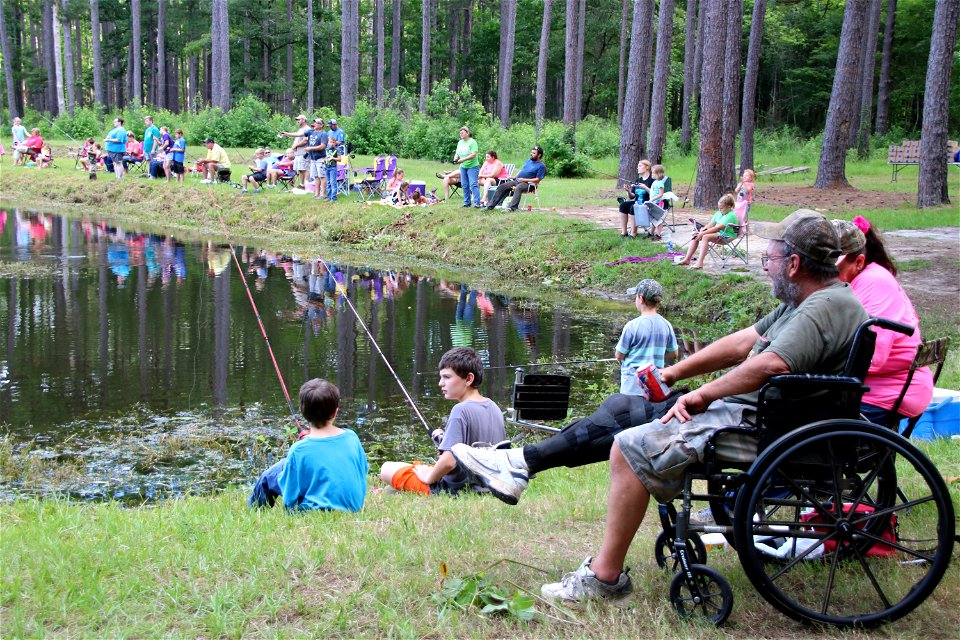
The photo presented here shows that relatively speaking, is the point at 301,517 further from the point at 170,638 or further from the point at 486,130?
the point at 486,130

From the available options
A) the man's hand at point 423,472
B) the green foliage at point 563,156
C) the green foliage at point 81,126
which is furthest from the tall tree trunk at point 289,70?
the man's hand at point 423,472

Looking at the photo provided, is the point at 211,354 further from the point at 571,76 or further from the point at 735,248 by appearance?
the point at 571,76

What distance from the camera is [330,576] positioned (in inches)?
137

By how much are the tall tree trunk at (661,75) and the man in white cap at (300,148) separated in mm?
8283

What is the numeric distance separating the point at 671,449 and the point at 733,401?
1.18ft

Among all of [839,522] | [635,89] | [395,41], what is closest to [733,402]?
[839,522]

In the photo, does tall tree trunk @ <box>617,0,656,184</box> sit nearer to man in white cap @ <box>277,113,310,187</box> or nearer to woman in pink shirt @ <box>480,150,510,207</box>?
woman in pink shirt @ <box>480,150,510,207</box>

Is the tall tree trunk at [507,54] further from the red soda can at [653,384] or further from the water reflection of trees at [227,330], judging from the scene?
the red soda can at [653,384]

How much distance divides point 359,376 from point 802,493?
6880mm

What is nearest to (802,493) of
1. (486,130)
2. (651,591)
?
(651,591)

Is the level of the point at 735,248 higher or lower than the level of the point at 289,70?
Result: lower

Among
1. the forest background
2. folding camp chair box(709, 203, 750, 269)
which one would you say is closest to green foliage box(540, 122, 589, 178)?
the forest background

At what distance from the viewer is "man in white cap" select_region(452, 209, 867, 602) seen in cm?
314

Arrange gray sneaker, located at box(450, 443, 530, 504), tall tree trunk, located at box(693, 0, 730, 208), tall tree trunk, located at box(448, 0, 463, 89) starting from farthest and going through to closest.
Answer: tall tree trunk, located at box(448, 0, 463, 89)
tall tree trunk, located at box(693, 0, 730, 208)
gray sneaker, located at box(450, 443, 530, 504)
